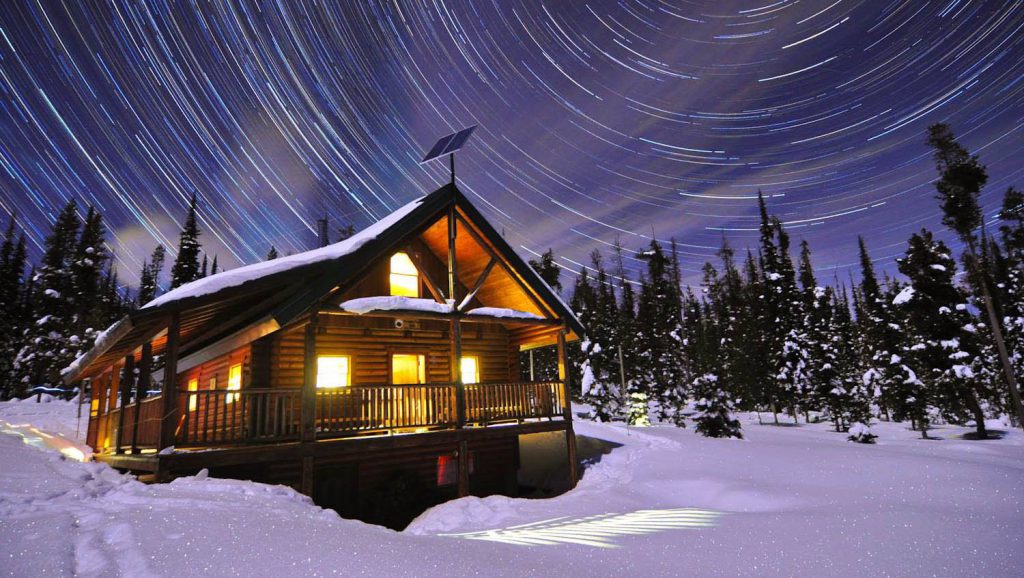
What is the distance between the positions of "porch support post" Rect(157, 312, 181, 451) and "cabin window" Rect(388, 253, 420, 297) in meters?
6.24

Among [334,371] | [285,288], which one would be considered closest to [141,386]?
[285,288]

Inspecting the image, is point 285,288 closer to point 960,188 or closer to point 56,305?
point 960,188

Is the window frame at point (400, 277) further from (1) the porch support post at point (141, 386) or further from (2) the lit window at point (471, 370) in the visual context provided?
(1) the porch support post at point (141, 386)

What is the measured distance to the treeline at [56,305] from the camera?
45.5 metres

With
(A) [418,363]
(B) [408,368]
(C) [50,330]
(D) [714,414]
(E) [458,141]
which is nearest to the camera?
(E) [458,141]

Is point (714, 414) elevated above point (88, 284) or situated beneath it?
situated beneath

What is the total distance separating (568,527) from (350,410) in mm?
7204

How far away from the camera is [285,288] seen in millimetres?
13195

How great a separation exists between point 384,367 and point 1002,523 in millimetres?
14068

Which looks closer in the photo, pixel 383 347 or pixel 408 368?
pixel 383 347

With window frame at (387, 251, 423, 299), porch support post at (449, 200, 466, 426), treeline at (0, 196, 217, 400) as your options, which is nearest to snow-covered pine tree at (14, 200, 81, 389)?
treeline at (0, 196, 217, 400)

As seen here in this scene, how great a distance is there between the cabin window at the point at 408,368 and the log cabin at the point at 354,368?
50 millimetres

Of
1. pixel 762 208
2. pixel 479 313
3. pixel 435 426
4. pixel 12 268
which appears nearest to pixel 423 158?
pixel 479 313

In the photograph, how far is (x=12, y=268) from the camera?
55.1m
